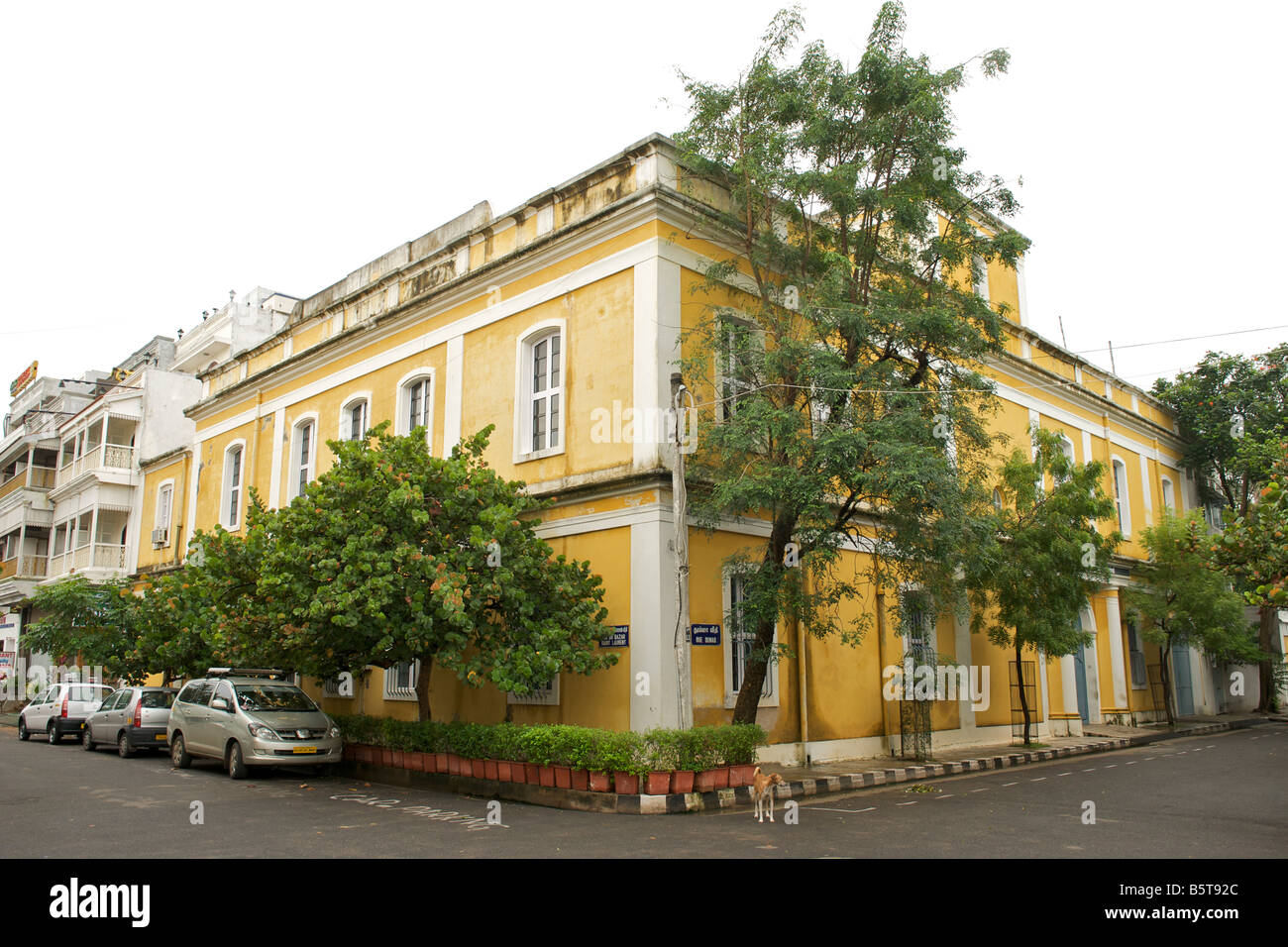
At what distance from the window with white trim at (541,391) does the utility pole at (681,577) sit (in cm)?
369

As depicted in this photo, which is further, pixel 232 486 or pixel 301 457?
pixel 232 486

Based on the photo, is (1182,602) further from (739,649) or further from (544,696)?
(544,696)

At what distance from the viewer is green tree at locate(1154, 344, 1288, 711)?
29.7 meters

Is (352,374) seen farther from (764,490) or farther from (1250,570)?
(1250,570)

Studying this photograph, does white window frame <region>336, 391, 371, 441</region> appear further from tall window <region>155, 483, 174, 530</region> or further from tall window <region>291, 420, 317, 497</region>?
tall window <region>155, 483, 174, 530</region>

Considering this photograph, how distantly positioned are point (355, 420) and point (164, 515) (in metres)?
12.7

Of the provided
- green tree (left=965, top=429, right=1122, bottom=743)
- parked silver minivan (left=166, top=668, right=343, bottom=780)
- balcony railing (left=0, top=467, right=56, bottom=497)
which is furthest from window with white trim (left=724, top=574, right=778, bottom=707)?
balcony railing (left=0, top=467, right=56, bottom=497)

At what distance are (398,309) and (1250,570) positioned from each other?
1580 centimetres

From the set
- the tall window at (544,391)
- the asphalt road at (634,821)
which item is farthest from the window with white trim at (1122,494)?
the tall window at (544,391)

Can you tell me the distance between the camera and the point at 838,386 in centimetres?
1274

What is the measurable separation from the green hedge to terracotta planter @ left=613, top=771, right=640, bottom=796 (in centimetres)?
7

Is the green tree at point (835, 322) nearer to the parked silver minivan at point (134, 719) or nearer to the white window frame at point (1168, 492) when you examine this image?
the parked silver minivan at point (134, 719)

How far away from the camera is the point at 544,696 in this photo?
1521cm

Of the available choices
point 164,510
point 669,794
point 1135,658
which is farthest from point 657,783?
point 164,510
